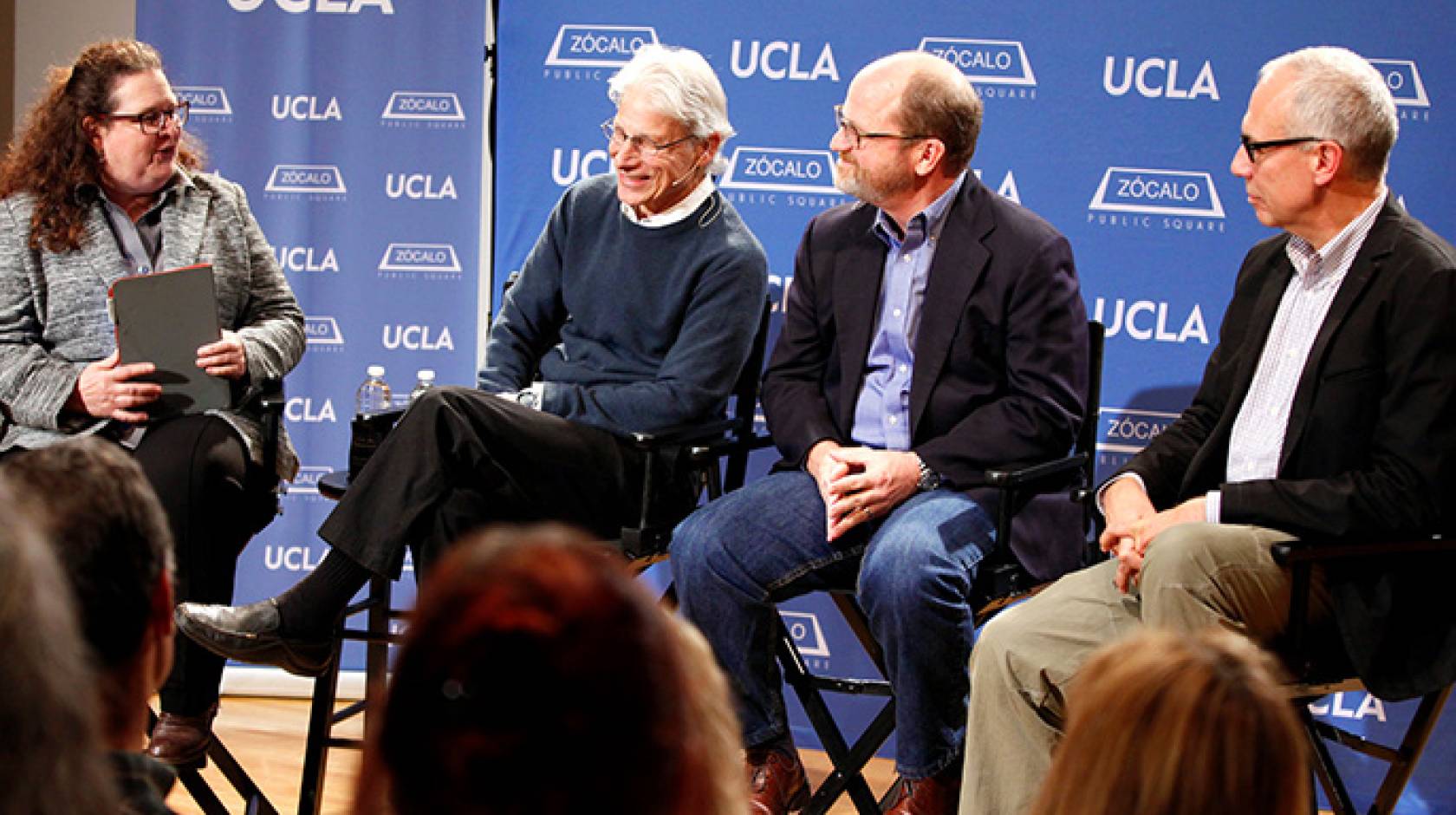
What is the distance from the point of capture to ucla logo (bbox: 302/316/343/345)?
14.9 ft

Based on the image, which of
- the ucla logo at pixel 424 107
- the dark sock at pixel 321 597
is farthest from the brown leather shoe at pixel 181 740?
the ucla logo at pixel 424 107

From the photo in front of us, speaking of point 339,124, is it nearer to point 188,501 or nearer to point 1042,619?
point 188,501

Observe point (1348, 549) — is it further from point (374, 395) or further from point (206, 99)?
point (206, 99)

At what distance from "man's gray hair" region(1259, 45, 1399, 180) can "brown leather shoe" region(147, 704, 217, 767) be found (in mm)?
2501

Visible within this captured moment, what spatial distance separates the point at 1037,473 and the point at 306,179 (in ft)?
7.66

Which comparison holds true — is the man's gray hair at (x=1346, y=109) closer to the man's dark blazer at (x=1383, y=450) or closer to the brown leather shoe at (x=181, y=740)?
the man's dark blazer at (x=1383, y=450)

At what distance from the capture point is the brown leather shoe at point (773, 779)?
3.37m

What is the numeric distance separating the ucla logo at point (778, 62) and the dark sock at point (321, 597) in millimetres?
1662

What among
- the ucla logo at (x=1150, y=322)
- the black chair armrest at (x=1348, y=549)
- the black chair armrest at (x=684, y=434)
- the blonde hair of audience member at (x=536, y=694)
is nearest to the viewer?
the blonde hair of audience member at (x=536, y=694)

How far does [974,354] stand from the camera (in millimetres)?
3516

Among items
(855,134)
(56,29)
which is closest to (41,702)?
(855,134)

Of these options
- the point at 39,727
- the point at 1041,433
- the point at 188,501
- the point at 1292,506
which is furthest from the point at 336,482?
the point at 39,727

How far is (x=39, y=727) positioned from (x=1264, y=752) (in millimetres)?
883

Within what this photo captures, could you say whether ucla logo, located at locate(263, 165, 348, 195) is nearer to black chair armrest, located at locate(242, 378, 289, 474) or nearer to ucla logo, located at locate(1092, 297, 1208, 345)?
black chair armrest, located at locate(242, 378, 289, 474)
